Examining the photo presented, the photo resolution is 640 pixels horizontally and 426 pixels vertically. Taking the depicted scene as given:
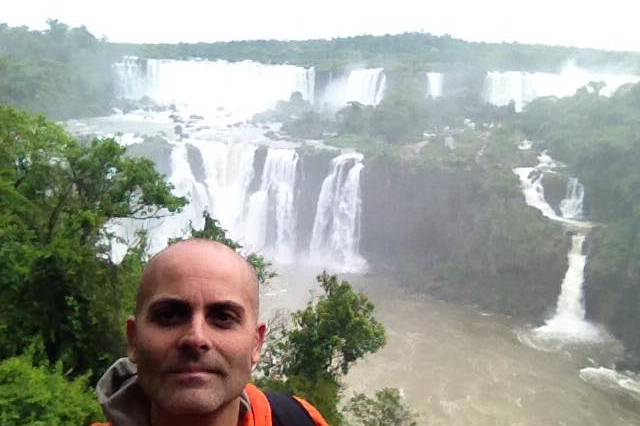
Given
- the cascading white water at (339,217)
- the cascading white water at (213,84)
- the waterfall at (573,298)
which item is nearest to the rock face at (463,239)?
the waterfall at (573,298)

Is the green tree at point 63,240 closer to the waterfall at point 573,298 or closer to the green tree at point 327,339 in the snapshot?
the green tree at point 327,339

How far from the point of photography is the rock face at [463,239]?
2731 cm

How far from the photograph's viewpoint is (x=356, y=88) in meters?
50.8

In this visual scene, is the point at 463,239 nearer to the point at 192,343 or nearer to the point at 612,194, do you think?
the point at 612,194

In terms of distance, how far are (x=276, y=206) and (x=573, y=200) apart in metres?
15.4

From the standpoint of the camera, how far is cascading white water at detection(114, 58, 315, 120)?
5184 centimetres

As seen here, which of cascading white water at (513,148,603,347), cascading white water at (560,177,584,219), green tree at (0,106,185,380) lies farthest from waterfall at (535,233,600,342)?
green tree at (0,106,185,380)

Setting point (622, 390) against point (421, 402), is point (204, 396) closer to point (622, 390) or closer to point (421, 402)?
point (421, 402)

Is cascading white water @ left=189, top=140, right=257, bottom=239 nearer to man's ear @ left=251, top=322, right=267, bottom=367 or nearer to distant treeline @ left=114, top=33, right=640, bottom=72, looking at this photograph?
distant treeline @ left=114, top=33, right=640, bottom=72

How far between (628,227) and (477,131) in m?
16.7

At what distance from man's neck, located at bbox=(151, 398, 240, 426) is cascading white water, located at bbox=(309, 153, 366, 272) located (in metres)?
31.4

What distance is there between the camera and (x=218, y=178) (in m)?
35.1

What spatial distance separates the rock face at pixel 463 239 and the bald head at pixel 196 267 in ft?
86.1

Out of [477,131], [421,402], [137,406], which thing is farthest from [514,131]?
[137,406]
